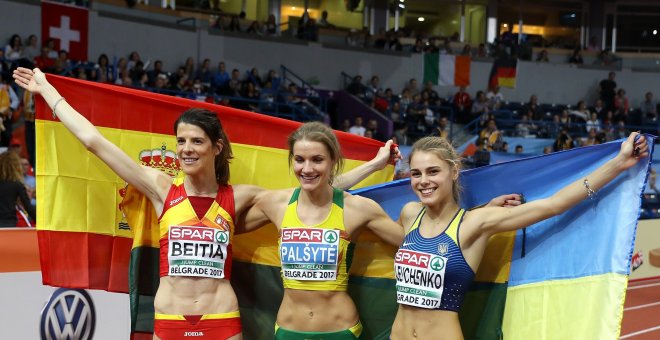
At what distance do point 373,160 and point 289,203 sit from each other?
2.76 feet

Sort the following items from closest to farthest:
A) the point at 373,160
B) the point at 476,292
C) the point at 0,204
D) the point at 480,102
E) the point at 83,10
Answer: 1. the point at 476,292
2. the point at 373,160
3. the point at 0,204
4. the point at 83,10
5. the point at 480,102

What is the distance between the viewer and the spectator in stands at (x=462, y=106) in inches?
870

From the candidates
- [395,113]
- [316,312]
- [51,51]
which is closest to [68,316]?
[316,312]

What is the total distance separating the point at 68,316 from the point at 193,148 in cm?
197

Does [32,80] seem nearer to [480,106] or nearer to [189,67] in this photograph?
[189,67]

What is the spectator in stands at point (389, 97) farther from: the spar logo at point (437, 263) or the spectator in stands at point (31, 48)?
the spar logo at point (437, 263)

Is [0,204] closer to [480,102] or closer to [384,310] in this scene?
[384,310]

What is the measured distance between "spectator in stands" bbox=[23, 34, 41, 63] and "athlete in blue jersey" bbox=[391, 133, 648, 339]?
11866mm

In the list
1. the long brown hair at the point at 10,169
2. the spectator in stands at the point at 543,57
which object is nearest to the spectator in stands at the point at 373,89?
the spectator in stands at the point at 543,57

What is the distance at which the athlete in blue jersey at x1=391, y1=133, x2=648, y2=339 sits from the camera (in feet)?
13.6

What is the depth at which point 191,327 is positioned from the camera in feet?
14.3

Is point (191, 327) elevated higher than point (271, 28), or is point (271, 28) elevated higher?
point (271, 28)

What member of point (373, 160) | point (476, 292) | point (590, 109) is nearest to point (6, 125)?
point (373, 160)

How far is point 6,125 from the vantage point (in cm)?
1162
